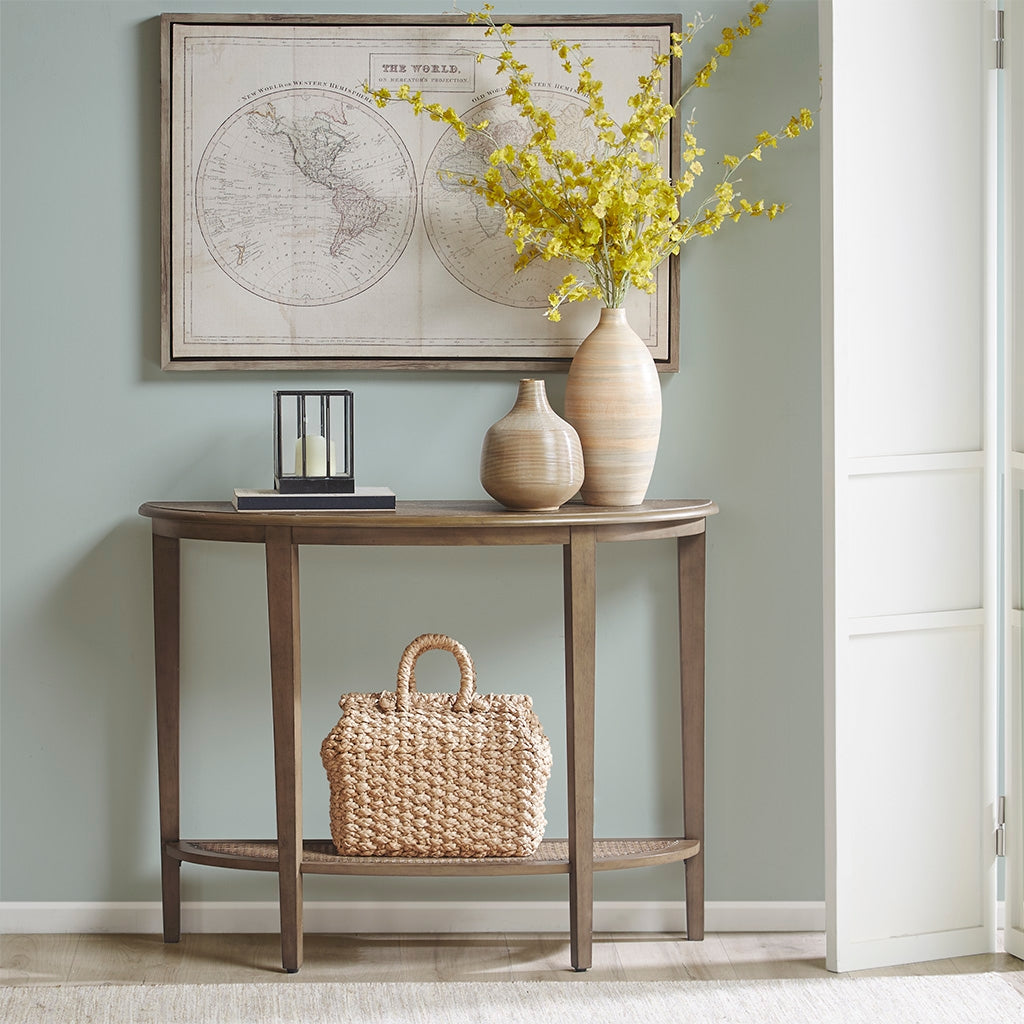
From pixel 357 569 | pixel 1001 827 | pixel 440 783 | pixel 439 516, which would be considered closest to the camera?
pixel 439 516

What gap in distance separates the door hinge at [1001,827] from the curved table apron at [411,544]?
61 cm

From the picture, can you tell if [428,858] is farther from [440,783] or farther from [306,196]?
[306,196]

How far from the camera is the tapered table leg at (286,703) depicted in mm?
2195

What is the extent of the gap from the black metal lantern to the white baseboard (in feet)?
3.08

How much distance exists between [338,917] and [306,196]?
1.53 meters

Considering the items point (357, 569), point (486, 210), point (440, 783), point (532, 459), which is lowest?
point (440, 783)

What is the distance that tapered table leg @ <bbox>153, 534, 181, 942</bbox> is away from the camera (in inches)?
96.4

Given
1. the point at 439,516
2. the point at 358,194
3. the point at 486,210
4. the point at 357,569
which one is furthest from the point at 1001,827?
the point at 358,194

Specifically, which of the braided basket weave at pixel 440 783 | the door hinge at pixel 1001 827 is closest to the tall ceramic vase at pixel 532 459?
the braided basket weave at pixel 440 783

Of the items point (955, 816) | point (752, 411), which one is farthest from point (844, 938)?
point (752, 411)

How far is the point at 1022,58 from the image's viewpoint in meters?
2.31

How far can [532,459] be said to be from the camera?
2186 millimetres

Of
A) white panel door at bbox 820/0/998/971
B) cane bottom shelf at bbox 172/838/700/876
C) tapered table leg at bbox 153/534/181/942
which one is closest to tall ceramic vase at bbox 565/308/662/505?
white panel door at bbox 820/0/998/971

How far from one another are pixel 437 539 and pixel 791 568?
2.77 feet
